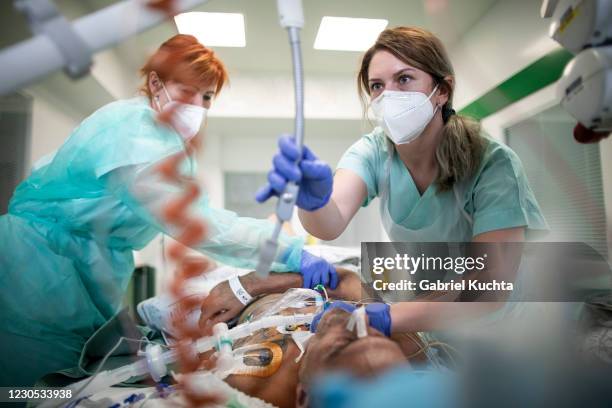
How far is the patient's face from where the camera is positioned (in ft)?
1.95

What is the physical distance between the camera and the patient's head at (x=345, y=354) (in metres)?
0.60

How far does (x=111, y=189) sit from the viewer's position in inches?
28.5

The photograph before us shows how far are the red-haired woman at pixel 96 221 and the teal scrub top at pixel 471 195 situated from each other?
1.06 feet

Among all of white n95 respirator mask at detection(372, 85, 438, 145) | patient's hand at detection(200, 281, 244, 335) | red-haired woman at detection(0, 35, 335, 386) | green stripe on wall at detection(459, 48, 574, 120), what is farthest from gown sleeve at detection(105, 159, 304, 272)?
green stripe on wall at detection(459, 48, 574, 120)

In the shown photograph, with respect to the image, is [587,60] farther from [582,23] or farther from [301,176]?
[301,176]

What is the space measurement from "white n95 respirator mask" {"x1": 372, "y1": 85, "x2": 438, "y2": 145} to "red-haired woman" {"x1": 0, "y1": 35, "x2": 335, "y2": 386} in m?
0.32

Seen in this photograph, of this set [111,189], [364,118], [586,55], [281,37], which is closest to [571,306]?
[586,55]

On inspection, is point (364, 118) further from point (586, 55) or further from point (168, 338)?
point (168, 338)

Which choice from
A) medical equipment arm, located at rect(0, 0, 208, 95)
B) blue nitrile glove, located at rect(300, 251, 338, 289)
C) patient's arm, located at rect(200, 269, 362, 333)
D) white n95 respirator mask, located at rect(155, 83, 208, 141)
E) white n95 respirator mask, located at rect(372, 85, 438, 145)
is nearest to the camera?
medical equipment arm, located at rect(0, 0, 208, 95)

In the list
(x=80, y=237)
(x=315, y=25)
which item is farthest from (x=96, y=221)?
(x=315, y=25)

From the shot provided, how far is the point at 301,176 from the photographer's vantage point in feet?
2.09

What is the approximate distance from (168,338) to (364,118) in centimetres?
64

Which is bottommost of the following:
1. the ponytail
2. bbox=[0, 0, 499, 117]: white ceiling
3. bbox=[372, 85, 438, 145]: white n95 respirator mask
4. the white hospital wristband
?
the white hospital wristband

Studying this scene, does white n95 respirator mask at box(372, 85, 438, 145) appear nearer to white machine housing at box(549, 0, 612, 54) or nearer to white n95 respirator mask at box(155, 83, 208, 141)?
white machine housing at box(549, 0, 612, 54)
